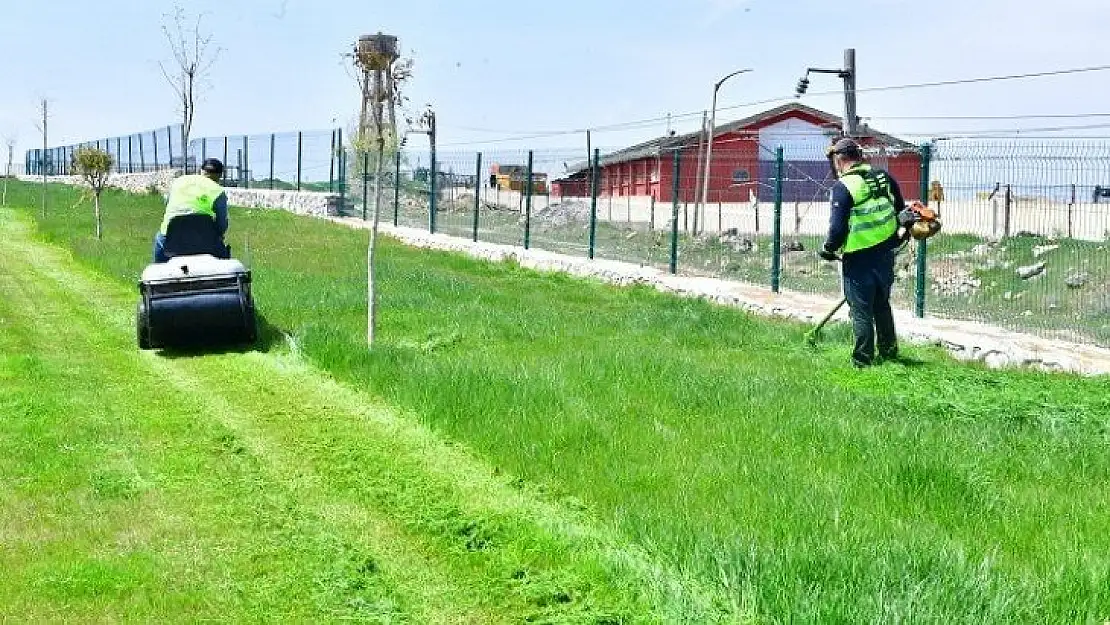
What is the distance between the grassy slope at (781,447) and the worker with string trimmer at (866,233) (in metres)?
0.54

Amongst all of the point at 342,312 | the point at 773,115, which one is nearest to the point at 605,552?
the point at 342,312

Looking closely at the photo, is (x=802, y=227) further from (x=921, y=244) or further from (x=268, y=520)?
(x=268, y=520)

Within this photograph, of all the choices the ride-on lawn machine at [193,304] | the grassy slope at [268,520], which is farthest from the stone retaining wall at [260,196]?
the grassy slope at [268,520]

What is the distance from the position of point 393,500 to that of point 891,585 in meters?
2.66

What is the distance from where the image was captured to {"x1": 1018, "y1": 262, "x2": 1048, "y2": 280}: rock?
13328 millimetres

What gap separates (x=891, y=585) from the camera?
4500 millimetres

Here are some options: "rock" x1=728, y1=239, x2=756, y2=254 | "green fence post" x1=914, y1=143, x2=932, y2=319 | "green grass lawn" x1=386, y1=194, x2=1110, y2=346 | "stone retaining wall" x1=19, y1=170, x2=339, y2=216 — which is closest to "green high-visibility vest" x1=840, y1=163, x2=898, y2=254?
"green grass lawn" x1=386, y1=194, x2=1110, y2=346

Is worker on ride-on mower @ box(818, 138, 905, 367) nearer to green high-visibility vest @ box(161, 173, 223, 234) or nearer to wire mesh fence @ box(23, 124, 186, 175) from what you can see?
green high-visibility vest @ box(161, 173, 223, 234)

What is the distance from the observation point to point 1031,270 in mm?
13586

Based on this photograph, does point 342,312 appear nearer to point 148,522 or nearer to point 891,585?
point 148,522

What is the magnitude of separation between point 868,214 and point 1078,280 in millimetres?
3927

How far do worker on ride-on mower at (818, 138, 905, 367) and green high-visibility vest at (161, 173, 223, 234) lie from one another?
5.33 metres

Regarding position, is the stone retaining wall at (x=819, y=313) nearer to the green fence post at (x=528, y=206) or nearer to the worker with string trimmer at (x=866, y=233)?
the green fence post at (x=528, y=206)

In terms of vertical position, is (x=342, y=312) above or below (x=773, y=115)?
below
